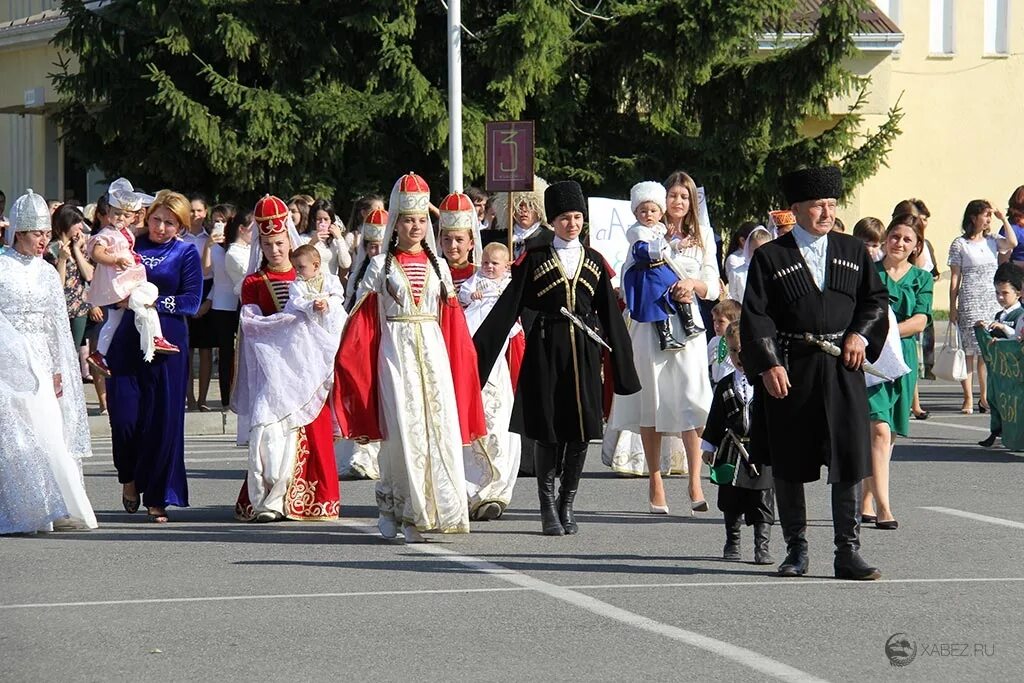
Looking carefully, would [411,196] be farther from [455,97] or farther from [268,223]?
[455,97]

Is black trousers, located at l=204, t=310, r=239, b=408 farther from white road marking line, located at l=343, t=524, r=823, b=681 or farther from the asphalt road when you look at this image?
white road marking line, located at l=343, t=524, r=823, b=681

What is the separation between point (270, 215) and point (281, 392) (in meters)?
1.04

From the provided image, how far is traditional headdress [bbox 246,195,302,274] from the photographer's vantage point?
1176 centimetres

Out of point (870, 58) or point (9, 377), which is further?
point (870, 58)

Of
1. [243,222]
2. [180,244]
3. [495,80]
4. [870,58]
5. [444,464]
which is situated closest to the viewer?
[444,464]

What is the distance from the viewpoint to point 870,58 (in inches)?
1490

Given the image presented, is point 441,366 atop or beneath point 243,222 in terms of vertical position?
beneath

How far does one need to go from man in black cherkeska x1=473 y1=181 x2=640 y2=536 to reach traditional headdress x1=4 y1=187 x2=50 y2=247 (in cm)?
259

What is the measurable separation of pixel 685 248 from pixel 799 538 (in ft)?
11.5

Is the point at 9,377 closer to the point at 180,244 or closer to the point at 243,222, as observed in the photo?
the point at 180,244

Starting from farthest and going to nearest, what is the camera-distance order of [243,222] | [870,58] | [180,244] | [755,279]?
1. [870,58]
2. [243,222]
3. [180,244]
4. [755,279]

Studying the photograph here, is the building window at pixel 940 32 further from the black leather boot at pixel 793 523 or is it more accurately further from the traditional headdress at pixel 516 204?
the black leather boot at pixel 793 523

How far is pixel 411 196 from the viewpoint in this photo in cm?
1068

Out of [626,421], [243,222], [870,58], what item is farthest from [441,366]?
[870,58]
